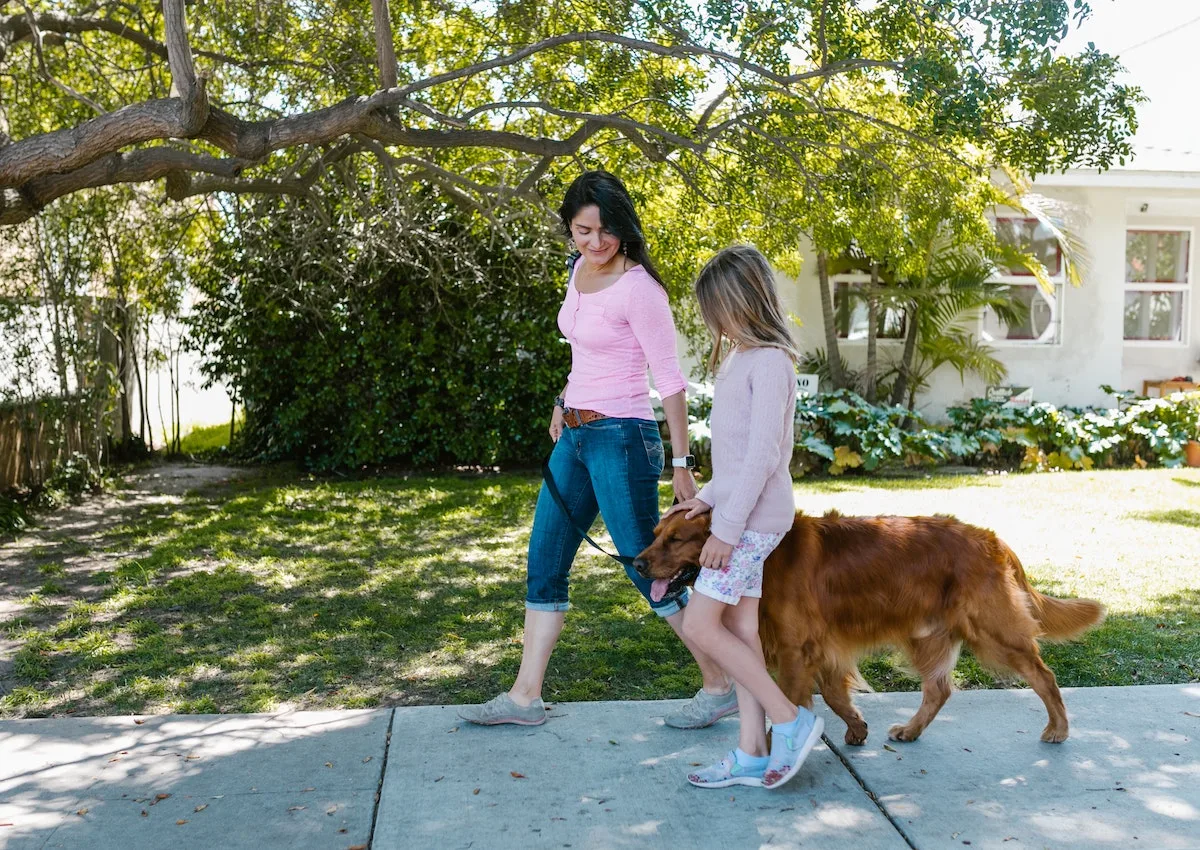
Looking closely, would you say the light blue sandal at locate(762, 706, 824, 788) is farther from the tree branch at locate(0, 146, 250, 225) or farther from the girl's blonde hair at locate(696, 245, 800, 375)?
the tree branch at locate(0, 146, 250, 225)

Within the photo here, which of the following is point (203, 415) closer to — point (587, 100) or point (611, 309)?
point (587, 100)

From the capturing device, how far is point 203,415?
14.9 m

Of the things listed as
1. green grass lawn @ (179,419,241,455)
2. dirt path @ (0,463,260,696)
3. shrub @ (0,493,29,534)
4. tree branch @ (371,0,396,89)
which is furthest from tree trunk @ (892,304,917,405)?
shrub @ (0,493,29,534)

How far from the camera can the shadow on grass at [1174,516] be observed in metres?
9.26

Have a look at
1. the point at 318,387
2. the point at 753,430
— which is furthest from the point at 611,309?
the point at 318,387

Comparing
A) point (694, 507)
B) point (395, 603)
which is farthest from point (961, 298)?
point (694, 507)

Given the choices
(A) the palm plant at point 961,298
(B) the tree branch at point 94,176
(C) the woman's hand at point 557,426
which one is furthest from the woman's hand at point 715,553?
(A) the palm plant at point 961,298

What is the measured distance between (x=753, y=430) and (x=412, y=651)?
109 inches

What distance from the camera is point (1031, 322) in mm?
15672

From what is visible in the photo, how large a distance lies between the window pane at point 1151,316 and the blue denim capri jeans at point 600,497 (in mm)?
14291

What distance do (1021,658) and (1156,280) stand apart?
14363 millimetres

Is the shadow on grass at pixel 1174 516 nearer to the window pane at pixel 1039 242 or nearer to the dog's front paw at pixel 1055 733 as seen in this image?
the dog's front paw at pixel 1055 733

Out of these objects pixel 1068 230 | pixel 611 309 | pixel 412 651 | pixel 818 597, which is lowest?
pixel 412 651

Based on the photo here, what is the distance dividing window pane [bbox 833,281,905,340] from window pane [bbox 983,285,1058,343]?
125cm
